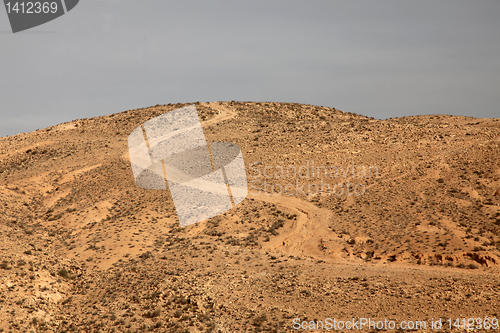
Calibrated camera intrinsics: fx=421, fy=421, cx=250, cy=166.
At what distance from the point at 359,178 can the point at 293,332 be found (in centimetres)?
1580

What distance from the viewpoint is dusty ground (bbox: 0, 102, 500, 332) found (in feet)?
59.3

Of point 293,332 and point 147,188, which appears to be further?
point 147,188

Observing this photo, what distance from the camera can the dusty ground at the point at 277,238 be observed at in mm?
18062

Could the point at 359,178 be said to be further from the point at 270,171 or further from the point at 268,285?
the point at 268,285

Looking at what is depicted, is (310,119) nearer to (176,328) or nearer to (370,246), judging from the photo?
(370,246)

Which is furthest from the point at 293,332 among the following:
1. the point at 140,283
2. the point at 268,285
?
the point at 140,283

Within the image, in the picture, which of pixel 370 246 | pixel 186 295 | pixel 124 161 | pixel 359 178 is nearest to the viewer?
pixel 186 295

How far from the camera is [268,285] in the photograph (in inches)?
795

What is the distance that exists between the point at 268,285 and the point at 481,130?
22572 mm

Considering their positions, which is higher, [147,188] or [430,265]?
[147,188]

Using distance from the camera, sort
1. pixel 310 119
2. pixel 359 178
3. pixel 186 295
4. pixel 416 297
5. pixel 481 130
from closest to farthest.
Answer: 1. pixel 416 297
2. pixel 186 295
3. pixel 359 178
4. pixel 481 130
5. pixel 310 119

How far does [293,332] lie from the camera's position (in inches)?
650

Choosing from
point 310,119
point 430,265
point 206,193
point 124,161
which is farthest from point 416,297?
point 310,119

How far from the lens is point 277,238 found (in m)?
25.6
